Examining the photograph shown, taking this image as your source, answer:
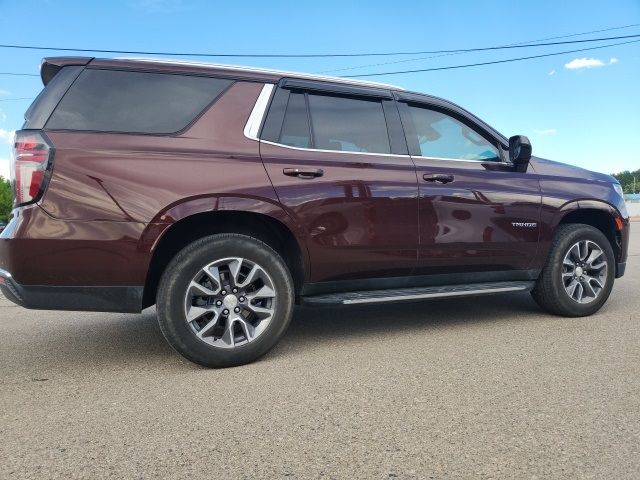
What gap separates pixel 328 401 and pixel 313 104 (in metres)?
2.02

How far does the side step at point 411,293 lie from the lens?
129 inches

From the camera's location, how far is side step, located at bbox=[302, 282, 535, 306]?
3.27 metres

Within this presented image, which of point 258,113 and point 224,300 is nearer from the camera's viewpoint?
point 224,300

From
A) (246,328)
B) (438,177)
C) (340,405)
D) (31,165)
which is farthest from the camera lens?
(438,177)

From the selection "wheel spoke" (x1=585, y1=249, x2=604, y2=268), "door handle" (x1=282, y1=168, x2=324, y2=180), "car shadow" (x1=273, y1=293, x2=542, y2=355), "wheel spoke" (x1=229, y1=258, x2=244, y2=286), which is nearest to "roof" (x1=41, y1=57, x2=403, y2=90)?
"door handle" (x1=282, y1=168, x2=324, y2=180)

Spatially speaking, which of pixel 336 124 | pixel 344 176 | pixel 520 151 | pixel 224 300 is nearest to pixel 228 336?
pixel 224 300

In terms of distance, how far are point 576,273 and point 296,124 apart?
8.88 feet

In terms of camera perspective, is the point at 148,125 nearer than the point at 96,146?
No

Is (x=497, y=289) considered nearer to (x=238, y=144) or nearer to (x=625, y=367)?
(x=625, y=367)

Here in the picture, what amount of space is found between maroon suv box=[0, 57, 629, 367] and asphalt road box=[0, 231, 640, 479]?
38 cm

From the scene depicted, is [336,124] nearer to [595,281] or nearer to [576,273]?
[576,273]

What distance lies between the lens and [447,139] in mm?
3904

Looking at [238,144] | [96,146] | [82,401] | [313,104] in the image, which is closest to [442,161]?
[313,104]

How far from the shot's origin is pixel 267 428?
2.14m
